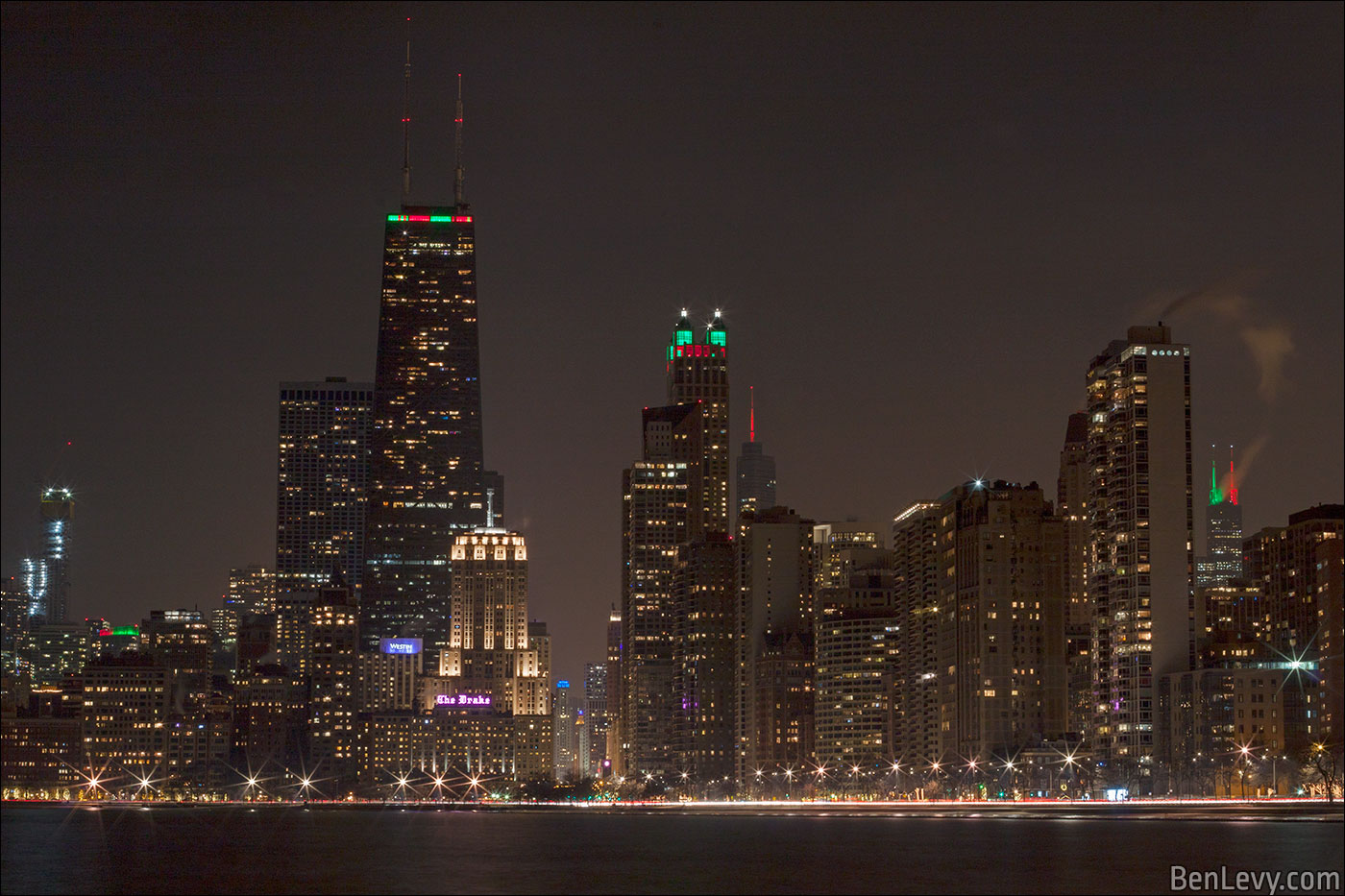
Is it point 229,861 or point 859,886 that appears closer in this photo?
point 859,886

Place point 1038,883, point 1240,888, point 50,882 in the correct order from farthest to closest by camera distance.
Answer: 1. point 50,882
2. point 1038,883
3. point 1240,888

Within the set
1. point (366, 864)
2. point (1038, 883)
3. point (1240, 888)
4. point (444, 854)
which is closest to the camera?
point (1240, 888)

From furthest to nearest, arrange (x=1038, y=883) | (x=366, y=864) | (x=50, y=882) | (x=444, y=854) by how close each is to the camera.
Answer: (x=444, y=854), (x=366, y=864), (x=50, y=882), (x=1038, y=883)

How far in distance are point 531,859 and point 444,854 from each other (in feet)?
30.3

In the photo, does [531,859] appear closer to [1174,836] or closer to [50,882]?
[50,882]

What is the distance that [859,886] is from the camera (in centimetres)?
14312

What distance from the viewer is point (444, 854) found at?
604 ft

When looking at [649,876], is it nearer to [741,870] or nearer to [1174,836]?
[741,870]

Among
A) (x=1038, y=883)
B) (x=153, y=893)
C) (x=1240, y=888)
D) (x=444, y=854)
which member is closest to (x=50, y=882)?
(x=153, y=893)

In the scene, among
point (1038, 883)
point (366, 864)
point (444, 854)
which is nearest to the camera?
point (1038, 883)

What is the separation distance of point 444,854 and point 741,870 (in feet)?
114

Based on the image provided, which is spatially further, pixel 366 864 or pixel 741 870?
pixel 366 864

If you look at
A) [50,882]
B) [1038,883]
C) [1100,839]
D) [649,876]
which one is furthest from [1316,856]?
[50,882]

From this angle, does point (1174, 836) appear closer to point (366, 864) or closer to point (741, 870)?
point (741, 870)
